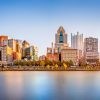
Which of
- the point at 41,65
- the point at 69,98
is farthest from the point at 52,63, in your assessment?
the point at 69,98

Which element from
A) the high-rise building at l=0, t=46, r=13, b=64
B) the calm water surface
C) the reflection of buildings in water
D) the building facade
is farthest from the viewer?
the high-rise building at l=0, t=46, r=13, b=64

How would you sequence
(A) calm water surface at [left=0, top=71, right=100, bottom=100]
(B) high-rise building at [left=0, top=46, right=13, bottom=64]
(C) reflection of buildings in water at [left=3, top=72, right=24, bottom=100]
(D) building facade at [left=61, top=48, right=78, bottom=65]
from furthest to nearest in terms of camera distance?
(B) high-rise building at [left=0, top=46, right=13, bottom=64] < (D) building facade at [left=61, top=48, right=78, bottom=65] < (C) reflection of buildings in water at [left=3, top=72, right=24, bottom=100] < (A) calm water surface at [left=0, top=71, right=100, bottom=100]

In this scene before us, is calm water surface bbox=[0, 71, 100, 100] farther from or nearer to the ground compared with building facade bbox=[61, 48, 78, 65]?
nearer to the ground

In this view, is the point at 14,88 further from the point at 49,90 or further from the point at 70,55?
the point at 70,55

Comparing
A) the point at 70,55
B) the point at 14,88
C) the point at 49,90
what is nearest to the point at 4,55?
the point at 70,55

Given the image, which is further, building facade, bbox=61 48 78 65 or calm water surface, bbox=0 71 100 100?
building facade, bbox=61 48 78 65

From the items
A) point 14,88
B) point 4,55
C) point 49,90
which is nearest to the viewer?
point 49,90

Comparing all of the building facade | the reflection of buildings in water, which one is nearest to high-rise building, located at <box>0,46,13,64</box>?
the building facade

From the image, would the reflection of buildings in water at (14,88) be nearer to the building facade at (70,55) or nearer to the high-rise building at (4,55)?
the building facade at (70,55)

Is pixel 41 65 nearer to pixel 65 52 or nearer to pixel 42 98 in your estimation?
pixel 65 52

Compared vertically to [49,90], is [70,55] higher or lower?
higher

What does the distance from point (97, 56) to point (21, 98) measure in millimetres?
174999

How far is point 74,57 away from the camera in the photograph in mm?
167250

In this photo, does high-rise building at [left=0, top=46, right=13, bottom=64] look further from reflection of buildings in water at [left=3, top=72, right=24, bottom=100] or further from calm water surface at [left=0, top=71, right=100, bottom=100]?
calm water surface at [left=0, top=71, right=100, bottom=100]
